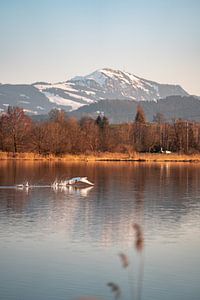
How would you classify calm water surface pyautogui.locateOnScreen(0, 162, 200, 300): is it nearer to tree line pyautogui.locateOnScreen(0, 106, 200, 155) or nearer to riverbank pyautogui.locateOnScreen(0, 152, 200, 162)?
riverbank pyautogui.locateOnScreen(0, 152, 200, 162)

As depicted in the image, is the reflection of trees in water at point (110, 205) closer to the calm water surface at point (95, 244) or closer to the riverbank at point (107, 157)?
the calm water surface at point (95, 244)

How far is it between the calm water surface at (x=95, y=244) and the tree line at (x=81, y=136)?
40.2 meters

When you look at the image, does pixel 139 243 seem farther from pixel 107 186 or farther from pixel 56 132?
pixel 56 132

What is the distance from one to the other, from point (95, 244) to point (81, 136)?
5751cm

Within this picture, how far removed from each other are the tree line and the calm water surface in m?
40.2

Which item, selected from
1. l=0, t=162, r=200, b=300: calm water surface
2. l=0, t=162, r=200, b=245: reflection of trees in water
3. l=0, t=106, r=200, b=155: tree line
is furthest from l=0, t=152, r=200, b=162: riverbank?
l=0, t=162, r=200, b=300: calm water surface

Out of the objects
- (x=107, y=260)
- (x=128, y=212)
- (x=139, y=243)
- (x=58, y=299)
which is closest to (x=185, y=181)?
(x=128, y=212)

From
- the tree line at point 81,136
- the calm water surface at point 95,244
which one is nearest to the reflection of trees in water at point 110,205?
the calm water surface at point 95,244

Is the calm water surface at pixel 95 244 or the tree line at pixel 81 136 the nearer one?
the calm water surface at pixel 95 244

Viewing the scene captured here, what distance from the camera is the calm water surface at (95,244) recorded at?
13086 millimetres

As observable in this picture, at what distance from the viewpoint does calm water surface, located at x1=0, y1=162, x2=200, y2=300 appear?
1309 cm

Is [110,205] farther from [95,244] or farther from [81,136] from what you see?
[81,136]

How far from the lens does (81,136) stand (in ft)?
245

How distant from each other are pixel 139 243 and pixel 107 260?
31.5ft
